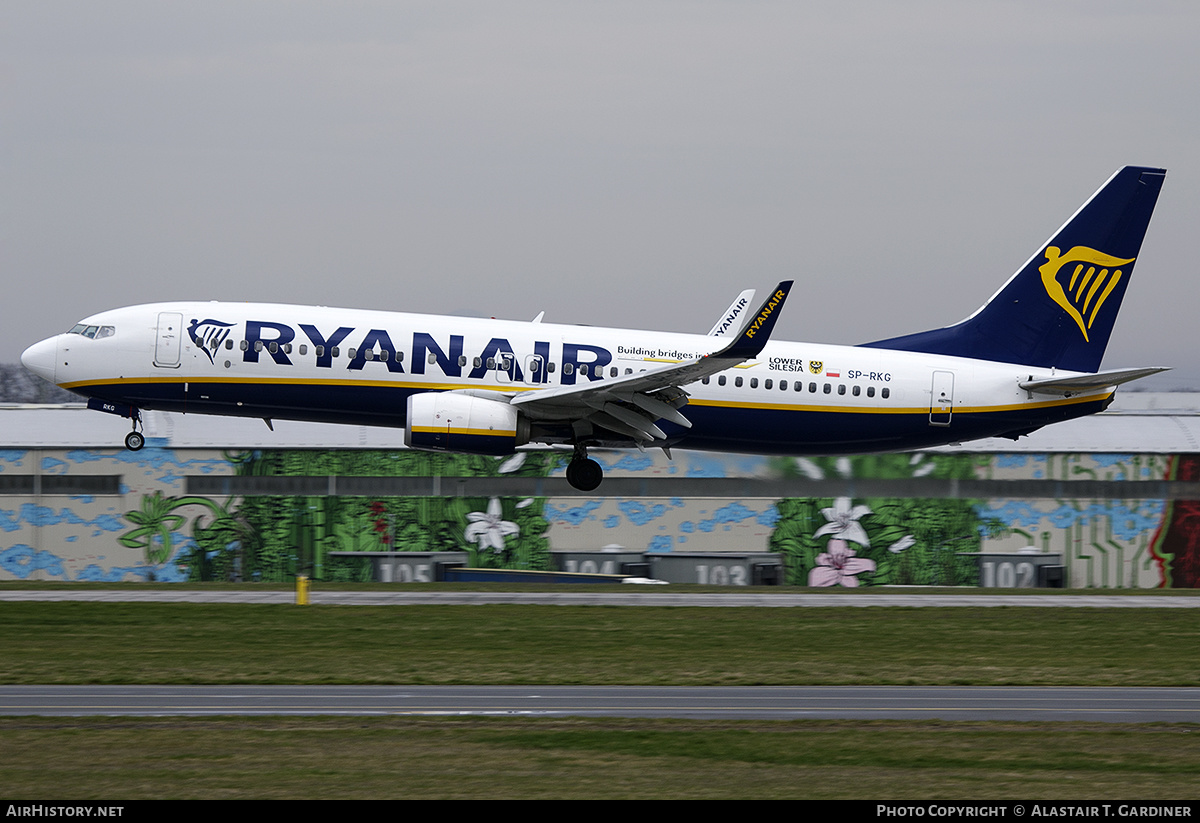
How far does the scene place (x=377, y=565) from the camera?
51.8m

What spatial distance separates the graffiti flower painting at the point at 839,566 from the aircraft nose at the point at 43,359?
103ft

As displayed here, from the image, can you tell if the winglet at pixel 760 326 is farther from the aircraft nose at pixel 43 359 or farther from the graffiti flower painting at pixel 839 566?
the graffiti flower painting at pixel 839 566

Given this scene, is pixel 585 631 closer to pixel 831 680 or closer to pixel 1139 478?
pixel 831 680

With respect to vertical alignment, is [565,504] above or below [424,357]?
below

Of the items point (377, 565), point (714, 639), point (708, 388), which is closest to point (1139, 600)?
point (708, 388)

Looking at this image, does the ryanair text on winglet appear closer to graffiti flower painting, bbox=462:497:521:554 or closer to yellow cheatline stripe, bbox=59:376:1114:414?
yellow cheatline stripe, bbox=59:376:1114:414

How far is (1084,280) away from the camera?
37281 mm

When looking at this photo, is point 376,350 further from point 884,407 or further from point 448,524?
point 448,524

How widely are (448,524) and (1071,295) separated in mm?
26558

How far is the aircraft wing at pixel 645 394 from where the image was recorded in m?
29.1

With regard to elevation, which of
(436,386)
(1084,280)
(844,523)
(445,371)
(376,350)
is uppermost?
(1084,280)

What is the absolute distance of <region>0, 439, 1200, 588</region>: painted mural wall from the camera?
5203cm

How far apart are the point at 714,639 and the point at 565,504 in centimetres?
2617

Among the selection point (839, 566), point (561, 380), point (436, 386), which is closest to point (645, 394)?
point (561, 380)
